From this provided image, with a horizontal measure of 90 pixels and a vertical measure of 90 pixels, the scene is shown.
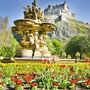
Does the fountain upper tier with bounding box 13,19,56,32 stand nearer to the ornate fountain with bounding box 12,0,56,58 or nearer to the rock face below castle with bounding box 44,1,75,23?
the ornate fountain with bounding box 12,0,56,58

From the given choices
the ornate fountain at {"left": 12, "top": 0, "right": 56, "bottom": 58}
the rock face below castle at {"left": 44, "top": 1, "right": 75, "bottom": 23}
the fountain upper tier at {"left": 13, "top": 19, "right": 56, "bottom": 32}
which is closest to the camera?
the ornate fountain at {"left": 12, "top": 0, "right": 56, "bottom": 58}

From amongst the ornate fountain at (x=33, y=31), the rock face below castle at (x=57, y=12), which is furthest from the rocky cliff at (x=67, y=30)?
the ornate fountain at (x=33, y=31)

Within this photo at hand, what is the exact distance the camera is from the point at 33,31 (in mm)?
30000

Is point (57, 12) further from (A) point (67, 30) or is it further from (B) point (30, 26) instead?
(B) point (30, 26)

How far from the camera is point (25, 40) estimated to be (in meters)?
29.3

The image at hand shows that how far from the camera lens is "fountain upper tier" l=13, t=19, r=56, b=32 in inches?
1143

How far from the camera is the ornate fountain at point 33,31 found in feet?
94.0

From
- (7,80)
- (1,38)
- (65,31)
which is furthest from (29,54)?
(65,31)

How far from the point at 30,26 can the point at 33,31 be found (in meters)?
0.69

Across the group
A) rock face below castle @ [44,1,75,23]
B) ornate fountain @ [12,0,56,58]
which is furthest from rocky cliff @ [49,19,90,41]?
ornate fountain @ [12,0,56,58]

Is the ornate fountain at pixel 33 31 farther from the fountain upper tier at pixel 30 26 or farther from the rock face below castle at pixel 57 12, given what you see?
the rock face below castle at pixel 57 12

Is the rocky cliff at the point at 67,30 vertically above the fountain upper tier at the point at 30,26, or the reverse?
the rocky cliff at the point at 67,30

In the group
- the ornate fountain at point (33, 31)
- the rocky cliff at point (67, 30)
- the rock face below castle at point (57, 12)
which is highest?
the rock face below castle at point (57, 12)

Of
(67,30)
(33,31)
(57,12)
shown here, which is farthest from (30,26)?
(57,12)
